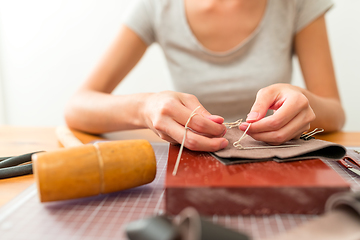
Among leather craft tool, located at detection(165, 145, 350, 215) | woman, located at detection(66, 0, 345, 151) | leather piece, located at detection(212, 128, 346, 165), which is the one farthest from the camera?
woman, located at detection(66, 0, 345, 151)

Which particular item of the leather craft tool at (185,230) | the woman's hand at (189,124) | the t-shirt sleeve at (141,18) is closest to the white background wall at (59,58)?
the t-shirt sleeve at (141,18)

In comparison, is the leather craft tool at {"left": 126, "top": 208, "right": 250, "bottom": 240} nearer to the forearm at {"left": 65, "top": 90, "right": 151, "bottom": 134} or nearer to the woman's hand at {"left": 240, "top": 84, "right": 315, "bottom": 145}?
the woman's hand at {"left": 240, "top": 84, "right": 315, "bottom": 145}

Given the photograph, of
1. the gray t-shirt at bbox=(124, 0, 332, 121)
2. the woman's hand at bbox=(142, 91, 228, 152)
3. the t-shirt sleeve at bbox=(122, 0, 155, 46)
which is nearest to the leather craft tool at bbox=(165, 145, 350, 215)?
the woman's hand at bbox=(142, 91, 228, 152)

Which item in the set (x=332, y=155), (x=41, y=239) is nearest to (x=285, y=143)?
(x=332, y=155)

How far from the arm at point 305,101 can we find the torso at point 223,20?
0.22 meters

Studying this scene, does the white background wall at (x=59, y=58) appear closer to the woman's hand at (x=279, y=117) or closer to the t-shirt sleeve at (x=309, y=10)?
the t-shirt sleeve at (x=309, y=10)

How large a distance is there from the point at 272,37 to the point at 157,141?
0.66 meters

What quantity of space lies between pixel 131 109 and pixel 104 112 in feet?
0.52

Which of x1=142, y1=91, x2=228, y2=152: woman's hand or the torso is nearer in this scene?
x1=142, y1=91, x2=228, y2=152: woman's hand

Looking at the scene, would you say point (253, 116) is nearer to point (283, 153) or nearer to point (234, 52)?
point (283, 153)

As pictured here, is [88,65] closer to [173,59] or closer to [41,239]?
[173,59]

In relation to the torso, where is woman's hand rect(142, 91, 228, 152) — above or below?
below

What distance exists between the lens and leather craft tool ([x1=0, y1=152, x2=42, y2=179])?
1.85ft

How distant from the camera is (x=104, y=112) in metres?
0.93
